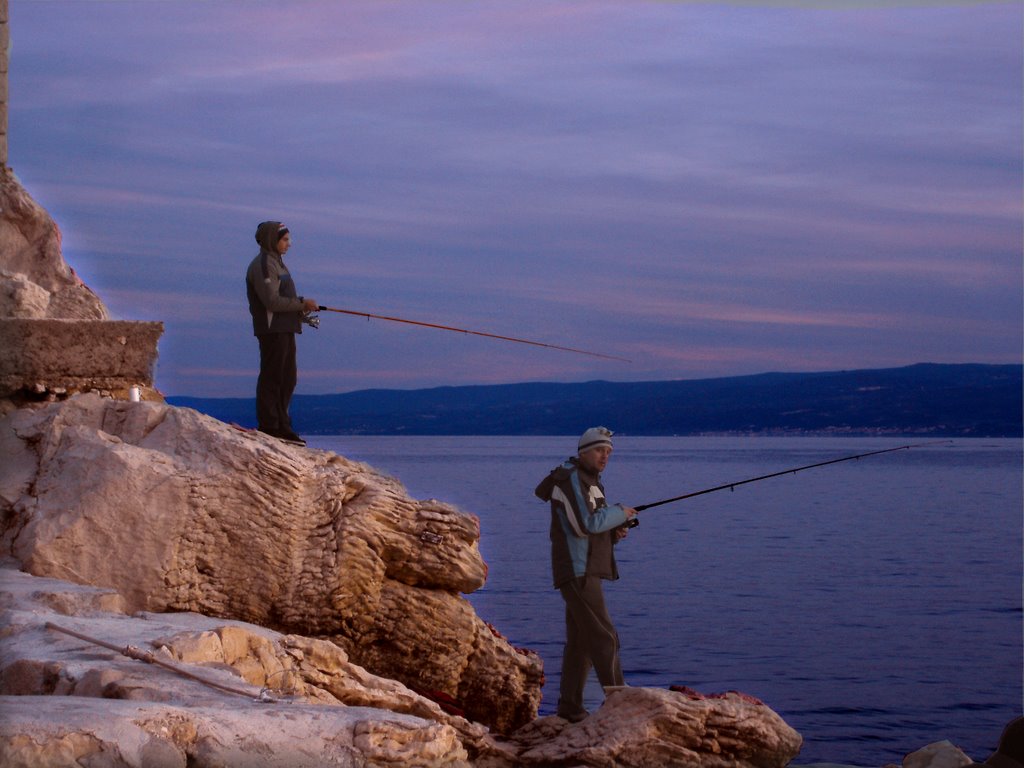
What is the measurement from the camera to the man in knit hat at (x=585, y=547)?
8.55 m

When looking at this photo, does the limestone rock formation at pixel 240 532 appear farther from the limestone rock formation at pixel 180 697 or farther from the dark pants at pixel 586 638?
the dark pants at pixel 586 638

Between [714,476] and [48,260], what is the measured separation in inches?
2512

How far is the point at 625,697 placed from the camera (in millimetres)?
8703

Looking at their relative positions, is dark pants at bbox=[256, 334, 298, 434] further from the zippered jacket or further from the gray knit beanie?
the gray knit beanie

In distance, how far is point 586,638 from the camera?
8.82 m

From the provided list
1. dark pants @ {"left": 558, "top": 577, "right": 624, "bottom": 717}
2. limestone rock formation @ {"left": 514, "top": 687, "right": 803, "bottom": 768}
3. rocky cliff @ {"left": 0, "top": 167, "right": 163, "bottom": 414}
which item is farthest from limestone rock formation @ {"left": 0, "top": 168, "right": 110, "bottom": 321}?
limestone rock formation @ {"left": 514, "top": 687, "right": 803, "bottom": 768}

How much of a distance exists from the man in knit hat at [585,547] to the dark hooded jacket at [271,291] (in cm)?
225

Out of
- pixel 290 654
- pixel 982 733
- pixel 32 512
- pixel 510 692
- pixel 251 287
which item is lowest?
pixel 982 733

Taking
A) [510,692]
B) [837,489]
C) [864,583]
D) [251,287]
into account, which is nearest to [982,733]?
[510,692]

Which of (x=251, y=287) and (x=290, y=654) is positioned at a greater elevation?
(x=251, y=287)

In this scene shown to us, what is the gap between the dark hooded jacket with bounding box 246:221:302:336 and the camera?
373 inches

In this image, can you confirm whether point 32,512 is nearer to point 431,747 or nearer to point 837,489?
point 431,747

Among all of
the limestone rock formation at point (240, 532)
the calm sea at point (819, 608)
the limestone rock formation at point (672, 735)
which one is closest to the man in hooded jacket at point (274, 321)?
the limestone rock formation at point (240, 532)

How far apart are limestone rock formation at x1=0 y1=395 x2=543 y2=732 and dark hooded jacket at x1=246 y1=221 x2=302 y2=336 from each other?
1029 millimetres
